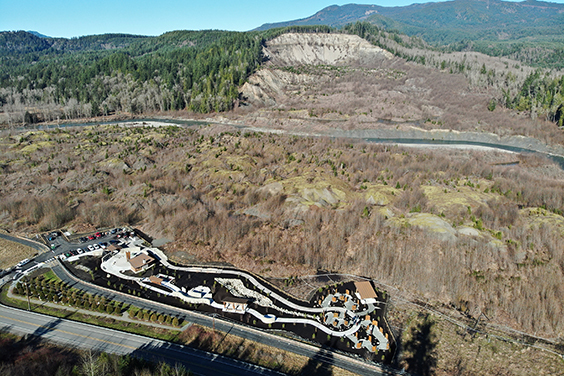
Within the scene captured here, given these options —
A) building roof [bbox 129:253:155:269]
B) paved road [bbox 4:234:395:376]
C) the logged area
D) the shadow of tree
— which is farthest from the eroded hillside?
paved road [bbox 4:234:395:376]

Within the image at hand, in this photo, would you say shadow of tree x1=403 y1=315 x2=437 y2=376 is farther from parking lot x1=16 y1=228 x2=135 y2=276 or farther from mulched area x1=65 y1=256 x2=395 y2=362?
parking lot x1=16 y1=228 x2=135 y2=276

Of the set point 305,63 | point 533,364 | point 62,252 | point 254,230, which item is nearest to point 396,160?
point 254,230

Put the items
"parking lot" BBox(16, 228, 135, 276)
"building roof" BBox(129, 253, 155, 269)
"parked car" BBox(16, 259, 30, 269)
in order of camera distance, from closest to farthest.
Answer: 1. "building roof" BBox(129, 253, 155, 269)
2. "parked car" BBox(16, 259, 30, 269)
3. "parking lot" BBox(16, 228, 135, 276)

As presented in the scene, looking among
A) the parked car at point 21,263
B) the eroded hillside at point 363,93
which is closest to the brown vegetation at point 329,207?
the parked car at point 21,263

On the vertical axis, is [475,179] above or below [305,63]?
below

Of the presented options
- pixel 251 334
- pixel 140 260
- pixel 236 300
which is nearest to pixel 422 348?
pixel 251 334

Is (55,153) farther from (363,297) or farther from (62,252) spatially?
(363,297)

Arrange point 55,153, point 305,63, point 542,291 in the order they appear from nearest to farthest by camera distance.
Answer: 1. point 542,291
2. point 55,153
3. point 305,63
